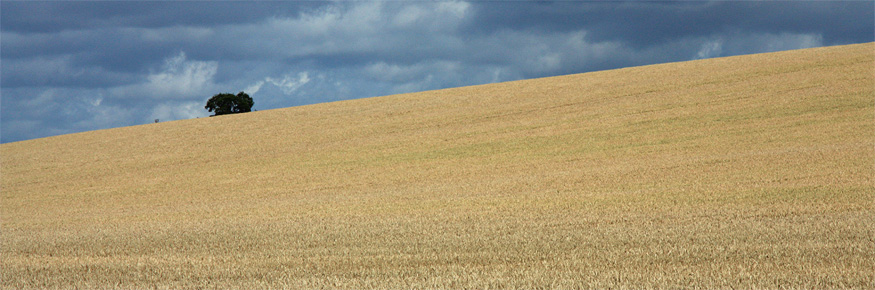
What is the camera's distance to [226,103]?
58156 millimetres

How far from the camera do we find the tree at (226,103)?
58.0m

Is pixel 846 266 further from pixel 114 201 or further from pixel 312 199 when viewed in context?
pixel 114 201

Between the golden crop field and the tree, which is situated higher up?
the tree

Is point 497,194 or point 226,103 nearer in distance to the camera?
point 497,194

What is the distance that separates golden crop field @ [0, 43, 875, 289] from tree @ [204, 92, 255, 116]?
21249 millimetres

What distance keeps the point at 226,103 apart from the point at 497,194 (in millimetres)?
48875

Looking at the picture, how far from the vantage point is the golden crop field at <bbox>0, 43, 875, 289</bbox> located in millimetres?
6492

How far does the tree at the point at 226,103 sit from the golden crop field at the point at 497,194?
2125cm

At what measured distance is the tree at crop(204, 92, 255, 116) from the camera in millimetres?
58031

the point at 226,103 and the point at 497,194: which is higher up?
the point at 226,103

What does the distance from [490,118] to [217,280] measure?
24.0 m

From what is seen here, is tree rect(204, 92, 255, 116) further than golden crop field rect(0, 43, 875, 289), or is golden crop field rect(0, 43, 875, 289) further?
tree rect(204, 92, 255, 116)

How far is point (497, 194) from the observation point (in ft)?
46.0

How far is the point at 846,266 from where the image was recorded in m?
5.77
